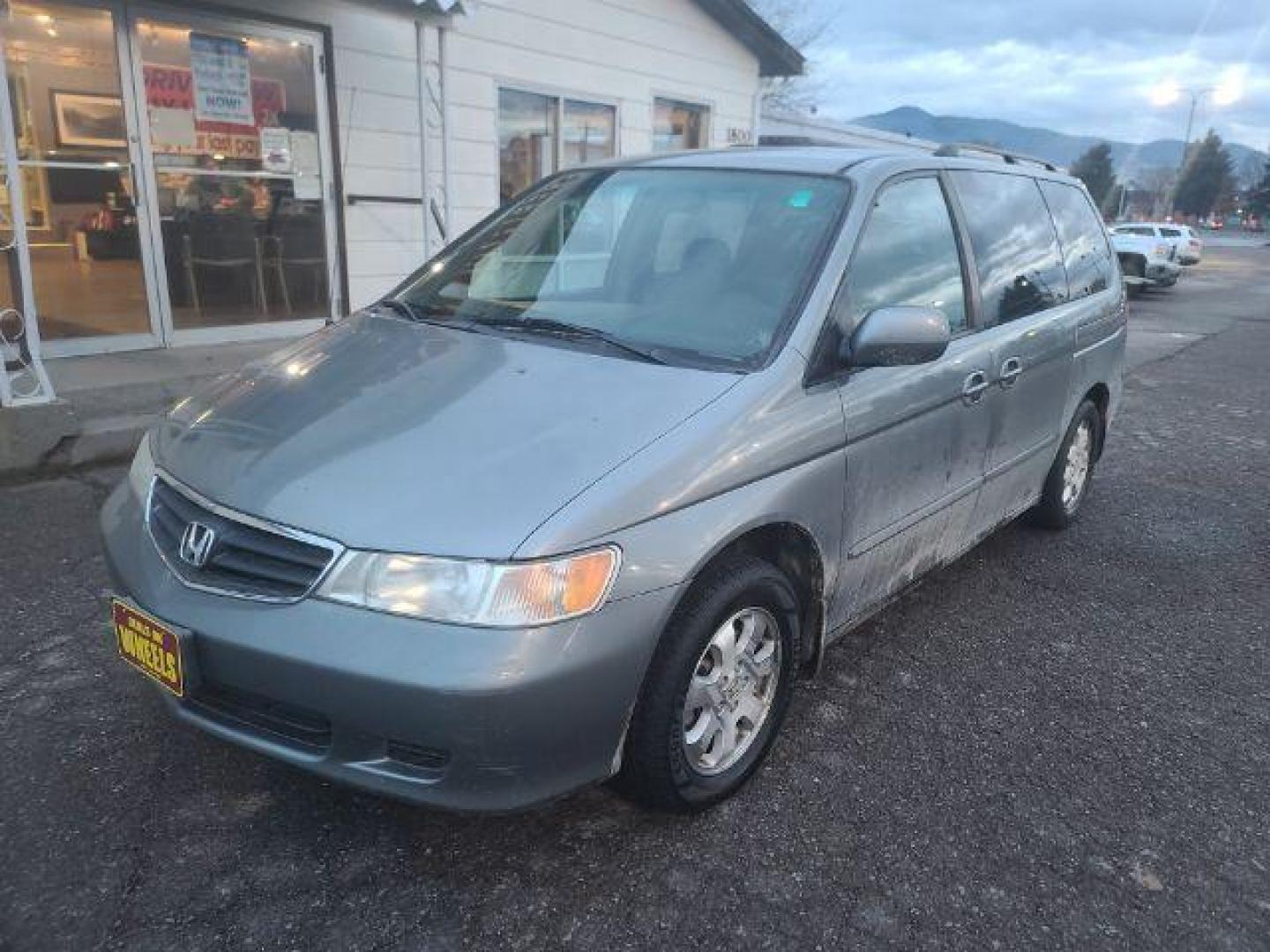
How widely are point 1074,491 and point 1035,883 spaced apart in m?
3.04

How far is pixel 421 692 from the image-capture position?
1970mm

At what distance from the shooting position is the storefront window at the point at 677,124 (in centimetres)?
1053

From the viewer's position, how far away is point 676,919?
7.23ft

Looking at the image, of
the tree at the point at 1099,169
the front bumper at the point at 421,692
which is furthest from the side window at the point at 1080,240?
the tree at the point at 1099,169

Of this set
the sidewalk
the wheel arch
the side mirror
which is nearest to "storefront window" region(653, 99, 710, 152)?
the sidewalk

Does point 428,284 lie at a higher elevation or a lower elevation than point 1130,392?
higher

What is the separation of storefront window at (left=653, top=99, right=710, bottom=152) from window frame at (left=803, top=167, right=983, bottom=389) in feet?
23.8

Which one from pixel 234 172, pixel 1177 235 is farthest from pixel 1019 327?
pixel 1177 235

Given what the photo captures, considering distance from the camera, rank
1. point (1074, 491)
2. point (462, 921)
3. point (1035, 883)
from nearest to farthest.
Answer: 1. point (462, 921)
2. point (1035, 883)
3. point (1074, 491)

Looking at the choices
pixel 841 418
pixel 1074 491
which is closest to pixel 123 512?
pixel 841 418

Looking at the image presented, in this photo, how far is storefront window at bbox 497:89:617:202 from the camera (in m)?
8.97

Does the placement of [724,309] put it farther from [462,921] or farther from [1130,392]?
[1130,392]

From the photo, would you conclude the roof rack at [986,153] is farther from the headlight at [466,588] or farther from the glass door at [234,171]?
the glass door at [234,171]

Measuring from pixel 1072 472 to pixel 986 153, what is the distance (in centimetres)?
165
